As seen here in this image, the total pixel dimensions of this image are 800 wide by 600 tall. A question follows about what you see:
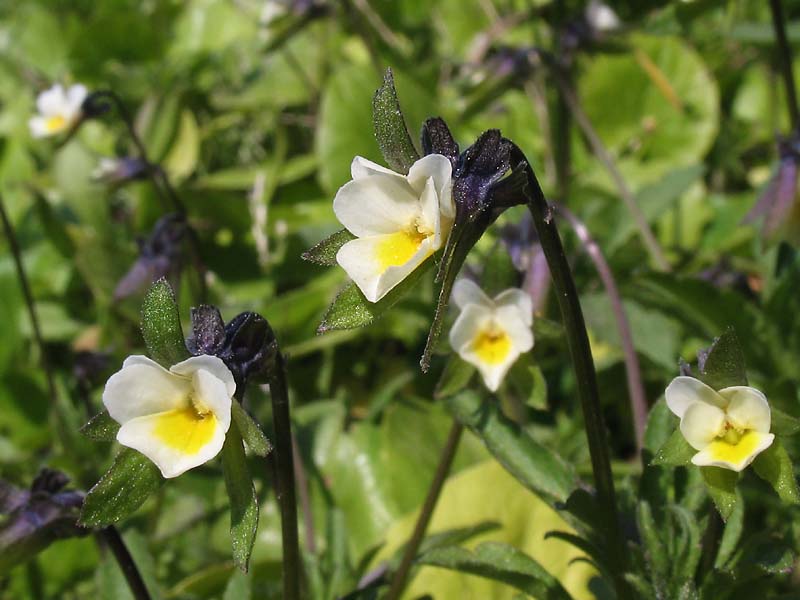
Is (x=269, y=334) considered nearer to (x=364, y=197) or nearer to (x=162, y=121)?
(x=364, y=197)

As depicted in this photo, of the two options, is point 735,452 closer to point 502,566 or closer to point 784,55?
point 502,566

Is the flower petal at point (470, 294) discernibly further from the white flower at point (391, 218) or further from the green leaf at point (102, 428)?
the green leaf at point (102, 428)

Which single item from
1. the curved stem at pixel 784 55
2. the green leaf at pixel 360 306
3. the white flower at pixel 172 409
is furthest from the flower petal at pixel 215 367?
the curved stem at pixel 784 55

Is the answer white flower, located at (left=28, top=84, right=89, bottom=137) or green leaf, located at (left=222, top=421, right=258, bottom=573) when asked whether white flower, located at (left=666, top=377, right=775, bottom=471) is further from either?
white flower, located at (left=28, top=84, right=89, bottom=137)

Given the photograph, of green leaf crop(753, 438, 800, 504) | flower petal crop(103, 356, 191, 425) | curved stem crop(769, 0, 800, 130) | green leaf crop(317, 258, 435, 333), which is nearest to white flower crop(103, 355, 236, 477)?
flower petal crop(103, 356, 191, 425)

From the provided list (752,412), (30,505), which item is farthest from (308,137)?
(752,412)

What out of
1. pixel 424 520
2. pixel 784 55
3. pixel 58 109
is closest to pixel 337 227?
pixel 58 109
